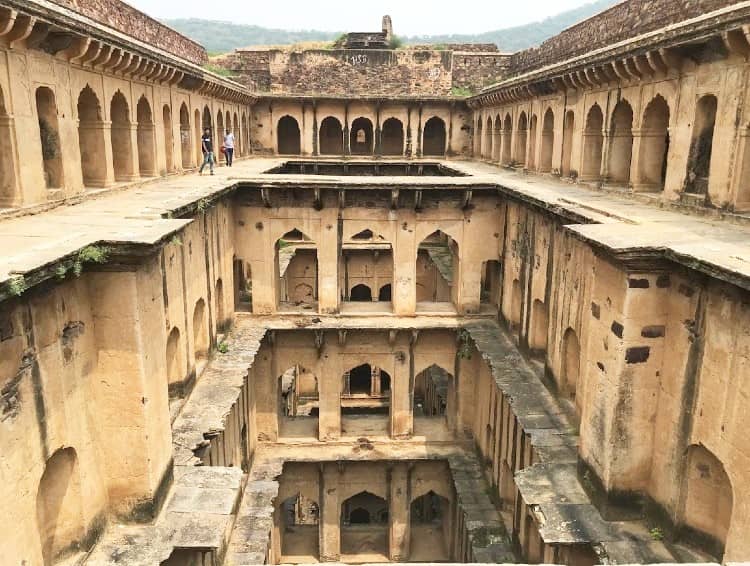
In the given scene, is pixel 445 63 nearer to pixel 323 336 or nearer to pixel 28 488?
pixel 323 336

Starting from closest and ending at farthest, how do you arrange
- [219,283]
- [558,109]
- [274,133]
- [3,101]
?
[3,101]
[219,283]
[558,109]
[274,133]

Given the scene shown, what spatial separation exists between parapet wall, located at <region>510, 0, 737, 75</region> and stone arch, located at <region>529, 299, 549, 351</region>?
19.9ft

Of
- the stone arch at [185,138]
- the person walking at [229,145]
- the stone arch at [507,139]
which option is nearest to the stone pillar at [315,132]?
the person walking at [229,145]

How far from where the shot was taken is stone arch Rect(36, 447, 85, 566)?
23.6ft

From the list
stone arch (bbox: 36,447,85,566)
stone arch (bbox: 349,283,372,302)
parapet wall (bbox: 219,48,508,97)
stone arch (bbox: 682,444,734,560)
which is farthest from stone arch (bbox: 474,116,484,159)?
stone arch (bbox: 36,447,85,566)

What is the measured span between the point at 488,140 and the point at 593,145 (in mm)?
10669

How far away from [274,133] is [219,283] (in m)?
14.4

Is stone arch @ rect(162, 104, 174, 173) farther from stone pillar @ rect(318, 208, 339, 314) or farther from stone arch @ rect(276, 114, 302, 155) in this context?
stone arch @ rect(276, 114, 302, 155)

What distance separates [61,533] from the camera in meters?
7.23

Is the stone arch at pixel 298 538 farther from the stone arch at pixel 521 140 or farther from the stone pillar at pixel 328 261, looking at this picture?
the stone arch at pixel 521 140

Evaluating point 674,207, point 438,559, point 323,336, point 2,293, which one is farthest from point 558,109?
point 2,293

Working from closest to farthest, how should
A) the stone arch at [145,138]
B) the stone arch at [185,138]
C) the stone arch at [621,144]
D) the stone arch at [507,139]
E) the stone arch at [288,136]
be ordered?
the stone arch at [621,144]
the stone arch at [145,138]
the stone arch at [185,138]
the stone arch at [507,139]
the stone arch at [288,136]

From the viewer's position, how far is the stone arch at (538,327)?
13.5 m

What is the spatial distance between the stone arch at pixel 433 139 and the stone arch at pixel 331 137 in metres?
3.90
